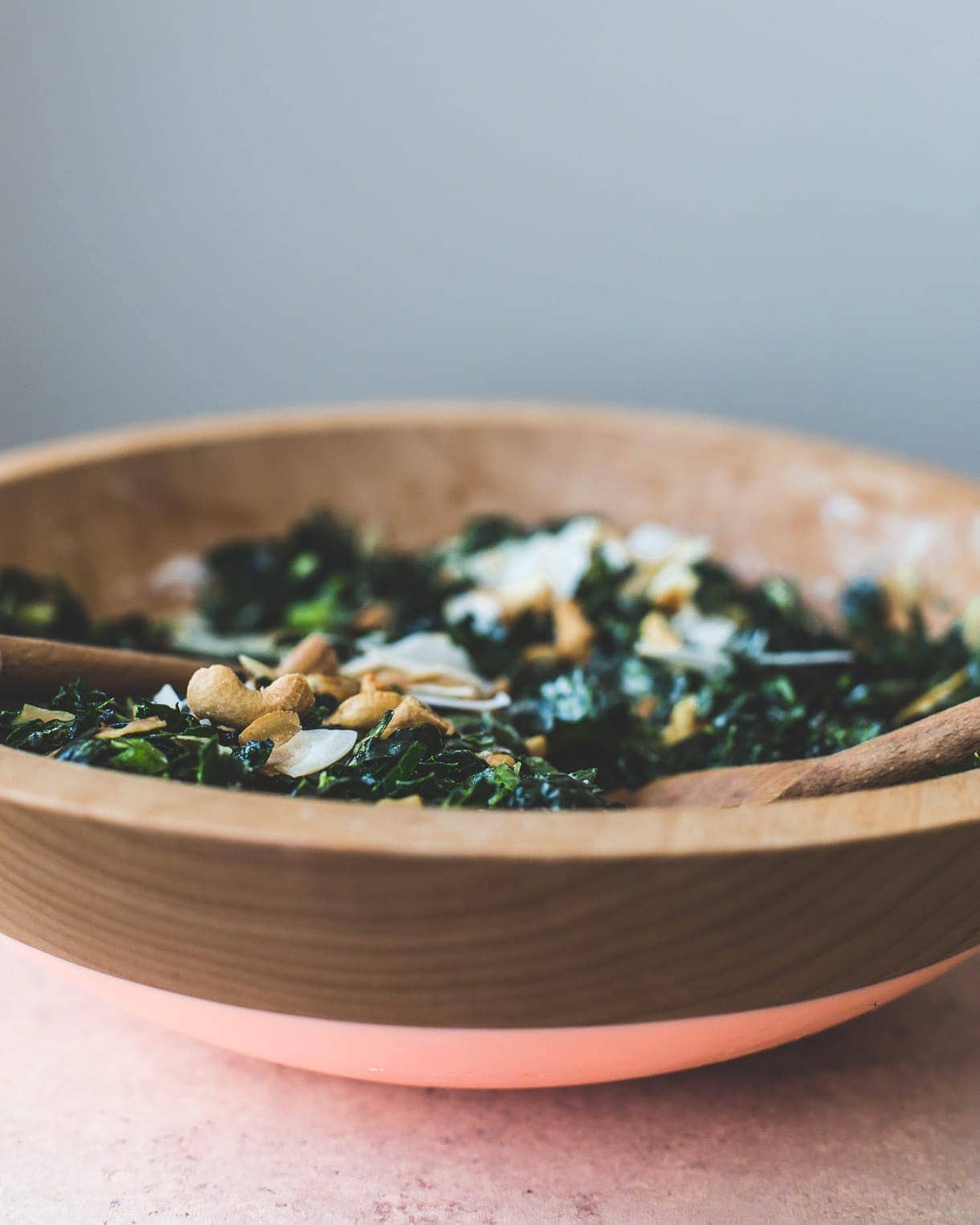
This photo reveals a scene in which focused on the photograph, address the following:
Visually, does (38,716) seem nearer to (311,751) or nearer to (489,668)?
(311,751)

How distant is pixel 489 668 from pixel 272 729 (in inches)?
21.9

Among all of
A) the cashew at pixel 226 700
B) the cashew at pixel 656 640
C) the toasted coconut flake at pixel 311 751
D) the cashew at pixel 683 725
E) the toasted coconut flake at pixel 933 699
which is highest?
the cashew at pixel 226 700

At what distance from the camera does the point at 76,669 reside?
4.33 ft

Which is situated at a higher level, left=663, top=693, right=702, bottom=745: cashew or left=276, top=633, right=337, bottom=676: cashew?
left=276, top=633, right=337, bottom=676: cashew

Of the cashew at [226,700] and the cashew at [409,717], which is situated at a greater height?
the cashew at [226,700]

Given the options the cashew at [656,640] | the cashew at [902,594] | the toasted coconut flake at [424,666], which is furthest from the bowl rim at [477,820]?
the cashew at [902,594]

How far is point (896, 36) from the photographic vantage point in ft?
8.00

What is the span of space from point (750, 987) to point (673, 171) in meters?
2.01

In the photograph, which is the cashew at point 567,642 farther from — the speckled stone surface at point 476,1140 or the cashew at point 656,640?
the speckled stone surface at point 476,1140

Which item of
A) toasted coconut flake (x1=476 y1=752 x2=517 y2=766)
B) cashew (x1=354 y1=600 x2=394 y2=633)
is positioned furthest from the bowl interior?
toasted coconut flake (x1=476 y1=752 x2=517 y2=766)

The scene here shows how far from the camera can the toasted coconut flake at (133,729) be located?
3.73ft

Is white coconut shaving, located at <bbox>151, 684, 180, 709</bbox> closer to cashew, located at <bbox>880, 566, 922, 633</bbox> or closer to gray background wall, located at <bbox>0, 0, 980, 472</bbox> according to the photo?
cashew, located at <bbox>880, 566, 922, 633</bbox>

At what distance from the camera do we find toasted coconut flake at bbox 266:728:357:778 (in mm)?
1149

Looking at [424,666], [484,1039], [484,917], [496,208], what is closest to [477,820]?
[484,917]
